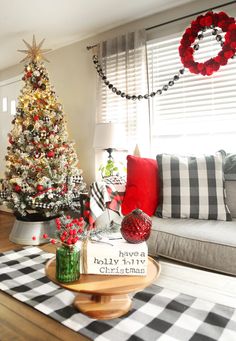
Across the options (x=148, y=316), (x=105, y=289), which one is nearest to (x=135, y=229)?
(x=105, y=289)

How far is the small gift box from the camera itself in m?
1.25

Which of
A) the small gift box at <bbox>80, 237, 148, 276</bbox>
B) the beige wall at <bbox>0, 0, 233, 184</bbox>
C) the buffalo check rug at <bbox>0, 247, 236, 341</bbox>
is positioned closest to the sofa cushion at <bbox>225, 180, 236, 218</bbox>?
the buffalo check rug at <bbox>0, 247, 236, 341</bbox>

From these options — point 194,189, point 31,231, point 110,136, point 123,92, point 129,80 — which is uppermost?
point 129,80

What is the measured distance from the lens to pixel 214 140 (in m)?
2.86

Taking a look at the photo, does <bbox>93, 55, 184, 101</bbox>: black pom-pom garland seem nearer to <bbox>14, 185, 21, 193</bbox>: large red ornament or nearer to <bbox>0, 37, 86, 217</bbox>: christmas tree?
<bbox>0, 37, 86, 217</bbox>: christmas tree

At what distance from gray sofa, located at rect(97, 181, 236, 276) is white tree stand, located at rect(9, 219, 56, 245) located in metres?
1.38

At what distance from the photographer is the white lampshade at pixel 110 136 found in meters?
2.97

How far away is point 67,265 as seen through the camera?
1.21 meters

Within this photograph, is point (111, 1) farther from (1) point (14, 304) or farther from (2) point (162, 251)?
(1) point (14, 304)

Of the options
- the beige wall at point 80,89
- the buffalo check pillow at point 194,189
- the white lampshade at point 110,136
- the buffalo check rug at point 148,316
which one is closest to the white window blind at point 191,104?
the white lampshade at point 110,136

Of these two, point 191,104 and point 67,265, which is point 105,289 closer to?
point 67,265

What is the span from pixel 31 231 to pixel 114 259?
204 centimetres

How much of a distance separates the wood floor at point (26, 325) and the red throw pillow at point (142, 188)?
1.17 metres

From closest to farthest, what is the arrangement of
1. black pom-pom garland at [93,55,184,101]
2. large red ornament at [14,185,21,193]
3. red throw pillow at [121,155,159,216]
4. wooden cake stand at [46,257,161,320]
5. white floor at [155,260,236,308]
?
wooden cake stand at [46,257,161,320]
white floor at [155,260,236,308]
red throw pillow at [121,155,159,216]
black pom-pom garland at [93,55,184,101]
large red ornament at [14,185,21,193]
